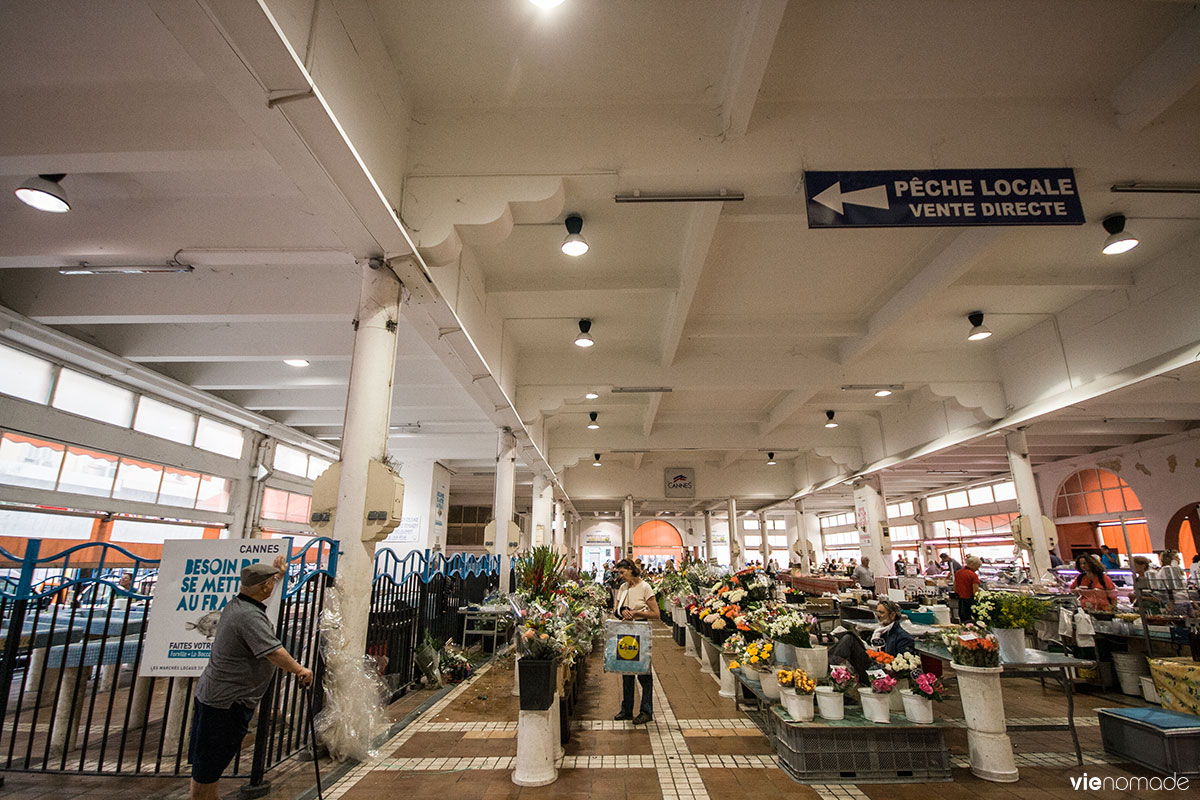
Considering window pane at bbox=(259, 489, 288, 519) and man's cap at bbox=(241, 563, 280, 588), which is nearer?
man's cap at bbox=(241, 563, 280, 588)

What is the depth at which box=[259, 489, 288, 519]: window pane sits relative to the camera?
504 inches

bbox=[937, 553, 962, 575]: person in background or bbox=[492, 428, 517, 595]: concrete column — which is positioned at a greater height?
bbox=[492, 428, 517, 595]: concrete column

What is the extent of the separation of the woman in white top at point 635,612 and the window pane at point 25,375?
8268 millimetres

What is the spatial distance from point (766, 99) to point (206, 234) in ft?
A: 16.7

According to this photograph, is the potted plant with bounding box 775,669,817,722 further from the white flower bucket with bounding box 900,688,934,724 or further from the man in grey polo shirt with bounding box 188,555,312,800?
the man in grey polo shirt with bounding box 188,555,312,800

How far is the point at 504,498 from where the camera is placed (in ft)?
35.1

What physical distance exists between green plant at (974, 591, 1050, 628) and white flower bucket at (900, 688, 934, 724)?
4.24 ft

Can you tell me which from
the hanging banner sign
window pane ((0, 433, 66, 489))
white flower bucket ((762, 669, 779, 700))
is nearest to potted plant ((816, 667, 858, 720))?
white flower bucket ((762, 669, 779, 700))

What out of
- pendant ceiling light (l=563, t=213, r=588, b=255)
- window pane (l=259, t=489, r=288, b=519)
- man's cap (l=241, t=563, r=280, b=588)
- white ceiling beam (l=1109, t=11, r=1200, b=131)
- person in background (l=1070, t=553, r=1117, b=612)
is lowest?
person in background (l=1070, t=553, r=1117, b=612)

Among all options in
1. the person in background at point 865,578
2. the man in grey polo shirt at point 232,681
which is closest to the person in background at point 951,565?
the person in background at point 865,578

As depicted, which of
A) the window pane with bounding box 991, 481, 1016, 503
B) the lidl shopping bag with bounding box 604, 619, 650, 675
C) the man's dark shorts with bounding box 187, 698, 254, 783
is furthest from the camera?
the window pane with bounding box 991, 481, 1016, 503

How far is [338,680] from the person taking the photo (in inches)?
166

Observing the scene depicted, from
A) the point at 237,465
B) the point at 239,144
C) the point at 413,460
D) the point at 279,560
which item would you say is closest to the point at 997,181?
the point at 239,144

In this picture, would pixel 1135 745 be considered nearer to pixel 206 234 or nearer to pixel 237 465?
pixel 206 234
